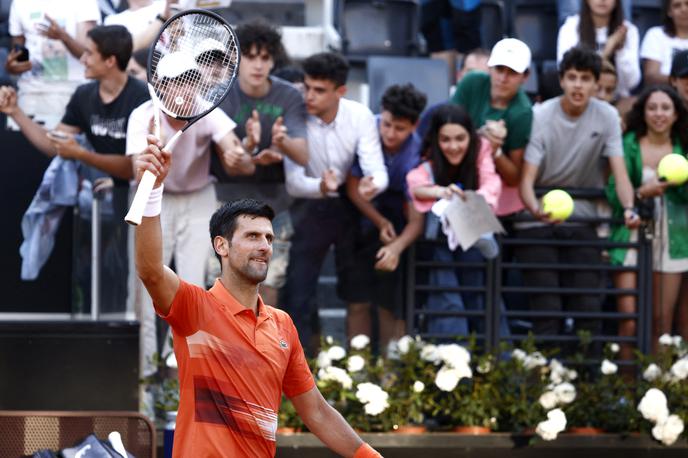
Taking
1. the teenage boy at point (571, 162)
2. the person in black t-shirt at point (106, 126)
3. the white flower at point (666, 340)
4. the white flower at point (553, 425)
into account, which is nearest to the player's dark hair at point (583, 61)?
the teenage boy at point (571, 162)

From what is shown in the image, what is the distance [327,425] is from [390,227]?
Answer: 2.56m

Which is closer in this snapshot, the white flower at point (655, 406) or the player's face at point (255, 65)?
the white flower at point (655, 406)

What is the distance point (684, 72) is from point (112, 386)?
4.25m

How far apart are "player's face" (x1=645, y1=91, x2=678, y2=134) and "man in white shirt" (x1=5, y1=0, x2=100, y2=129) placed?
11.8 feet

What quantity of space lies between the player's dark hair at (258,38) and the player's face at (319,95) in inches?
11.1

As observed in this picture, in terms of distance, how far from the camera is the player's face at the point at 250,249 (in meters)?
5.11

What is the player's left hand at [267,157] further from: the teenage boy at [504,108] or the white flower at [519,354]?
the white flower at [519,354]

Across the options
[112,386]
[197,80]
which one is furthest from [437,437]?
[197,80]

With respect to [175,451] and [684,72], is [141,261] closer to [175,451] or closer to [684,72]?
[175,451]

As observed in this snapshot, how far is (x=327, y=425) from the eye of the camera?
5.46 meters

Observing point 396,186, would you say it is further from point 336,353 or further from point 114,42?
point 114,42

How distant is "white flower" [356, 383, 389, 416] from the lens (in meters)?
7.56

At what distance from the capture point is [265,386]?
5.21 meters

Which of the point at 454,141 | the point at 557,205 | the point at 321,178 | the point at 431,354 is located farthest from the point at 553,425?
the point at 321,178
